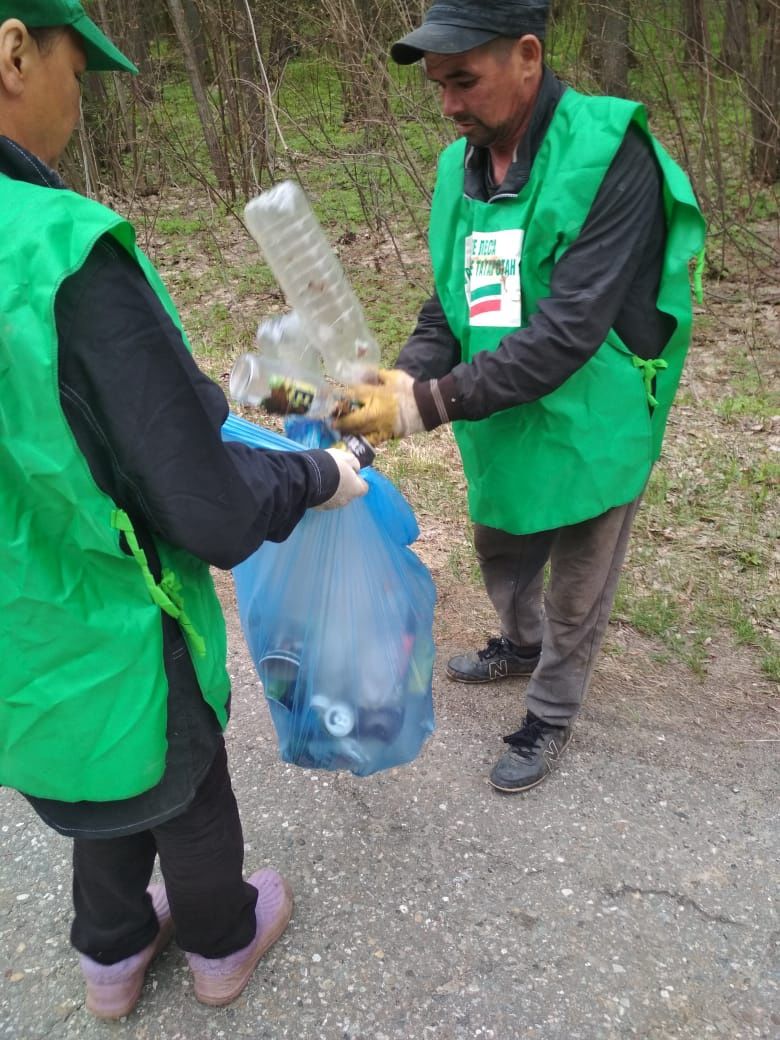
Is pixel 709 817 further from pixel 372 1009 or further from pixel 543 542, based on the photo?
pixel 372 1009

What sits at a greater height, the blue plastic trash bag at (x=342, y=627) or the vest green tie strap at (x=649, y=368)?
the vest green tie strap at (x=649, y=368)

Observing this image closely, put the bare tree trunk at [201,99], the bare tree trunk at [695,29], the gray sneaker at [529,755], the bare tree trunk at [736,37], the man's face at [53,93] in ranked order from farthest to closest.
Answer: the bare tree trunk at [201,99] → the bare tree trunk at [736,37] → the bare tree trunk at [695,29] → the gray sneaker at [529,755] → the man's face at [53,93]

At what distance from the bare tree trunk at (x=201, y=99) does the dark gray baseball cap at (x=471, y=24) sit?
20.4 feet

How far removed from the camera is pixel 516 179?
206 centimetres

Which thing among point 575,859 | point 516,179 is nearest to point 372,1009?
point 575,859

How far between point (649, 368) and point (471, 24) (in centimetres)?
91

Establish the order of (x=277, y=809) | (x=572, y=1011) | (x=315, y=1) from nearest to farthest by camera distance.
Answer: (x=572, y=1011), (x=277, y=809), (x=315, y=1)

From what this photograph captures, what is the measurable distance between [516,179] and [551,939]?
183 cm

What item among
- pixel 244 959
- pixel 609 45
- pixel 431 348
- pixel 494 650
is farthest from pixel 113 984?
pixel 609 45

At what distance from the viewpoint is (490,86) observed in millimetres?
2012

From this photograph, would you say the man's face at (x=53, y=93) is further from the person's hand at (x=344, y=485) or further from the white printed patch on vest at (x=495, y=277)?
the white printed patch on vest at (x=495, y=277)

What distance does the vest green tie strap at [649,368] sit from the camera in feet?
→ 7.21

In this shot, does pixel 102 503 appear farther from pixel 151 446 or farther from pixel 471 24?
pixel 471 24

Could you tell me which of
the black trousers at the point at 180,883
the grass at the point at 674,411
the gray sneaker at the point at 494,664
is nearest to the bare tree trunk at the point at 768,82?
the grass at the point at 674,411
